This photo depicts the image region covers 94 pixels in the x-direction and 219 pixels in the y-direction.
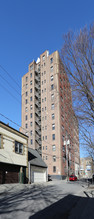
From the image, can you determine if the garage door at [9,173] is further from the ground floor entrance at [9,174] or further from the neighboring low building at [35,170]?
the neighboring low building at [35,170]

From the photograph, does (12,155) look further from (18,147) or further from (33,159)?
(33,159)

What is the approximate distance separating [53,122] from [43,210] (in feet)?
147

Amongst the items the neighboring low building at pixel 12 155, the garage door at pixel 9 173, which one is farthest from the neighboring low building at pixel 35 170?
the garage door at pixel 9 173

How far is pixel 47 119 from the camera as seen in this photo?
5534cm

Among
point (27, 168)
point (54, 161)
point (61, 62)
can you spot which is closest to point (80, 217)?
point (61, 62)

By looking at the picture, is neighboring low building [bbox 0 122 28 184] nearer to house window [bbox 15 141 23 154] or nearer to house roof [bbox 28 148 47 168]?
house window [bbox 15 141 23 154]

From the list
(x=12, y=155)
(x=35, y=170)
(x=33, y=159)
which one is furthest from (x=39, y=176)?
(x=12, y=155)

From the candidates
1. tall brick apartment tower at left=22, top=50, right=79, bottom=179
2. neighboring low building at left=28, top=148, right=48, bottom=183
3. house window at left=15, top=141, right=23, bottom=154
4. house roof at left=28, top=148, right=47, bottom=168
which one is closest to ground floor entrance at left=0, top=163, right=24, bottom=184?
house window at left=15, top=141, right=23, bottom=154

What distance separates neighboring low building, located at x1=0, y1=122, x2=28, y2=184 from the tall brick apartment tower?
2194 centimetres

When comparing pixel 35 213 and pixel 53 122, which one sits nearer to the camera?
pixel 35 213

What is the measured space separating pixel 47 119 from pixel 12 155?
34834 millimetres

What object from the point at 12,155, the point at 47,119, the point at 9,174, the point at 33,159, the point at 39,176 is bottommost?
the point at 39,176

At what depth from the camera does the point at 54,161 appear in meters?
49.6

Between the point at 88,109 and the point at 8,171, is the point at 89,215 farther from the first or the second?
the point at 8,171
